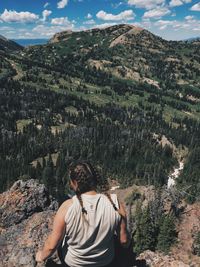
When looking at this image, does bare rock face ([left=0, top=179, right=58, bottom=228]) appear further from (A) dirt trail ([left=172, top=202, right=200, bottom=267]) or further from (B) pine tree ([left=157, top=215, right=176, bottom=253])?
(A) dirt trail ([left=172, top=202, right=200, bottom=267])

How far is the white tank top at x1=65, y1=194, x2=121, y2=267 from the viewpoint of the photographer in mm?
15750

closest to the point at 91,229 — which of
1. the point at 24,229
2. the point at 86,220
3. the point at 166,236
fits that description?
the point at 86,220

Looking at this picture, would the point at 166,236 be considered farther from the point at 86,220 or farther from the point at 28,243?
the point at 86,220

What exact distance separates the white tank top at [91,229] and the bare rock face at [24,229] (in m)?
7.68

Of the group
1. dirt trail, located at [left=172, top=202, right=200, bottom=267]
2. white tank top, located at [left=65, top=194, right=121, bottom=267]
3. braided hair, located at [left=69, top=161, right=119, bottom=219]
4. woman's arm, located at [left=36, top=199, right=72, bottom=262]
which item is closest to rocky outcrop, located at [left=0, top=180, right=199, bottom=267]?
white tank top, located at [left=65, top=194, right=121, bottom=267]

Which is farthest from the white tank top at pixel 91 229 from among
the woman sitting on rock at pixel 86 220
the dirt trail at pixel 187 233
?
the dirt trail at pixel 187 233

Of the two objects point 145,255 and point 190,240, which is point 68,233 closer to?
point 145,255

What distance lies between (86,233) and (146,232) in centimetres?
7878

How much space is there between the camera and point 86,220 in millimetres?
15828

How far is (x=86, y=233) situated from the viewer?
52.6 ft

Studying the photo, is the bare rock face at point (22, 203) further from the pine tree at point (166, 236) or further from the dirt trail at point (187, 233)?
the dirt trail at point (187, 233)

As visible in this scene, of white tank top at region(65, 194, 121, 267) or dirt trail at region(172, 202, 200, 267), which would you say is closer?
white tank top at region(65, 194, 121, 267)

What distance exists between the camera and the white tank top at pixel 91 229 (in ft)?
51.7

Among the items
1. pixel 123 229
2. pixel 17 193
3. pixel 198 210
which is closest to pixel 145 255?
pixel 123 229
